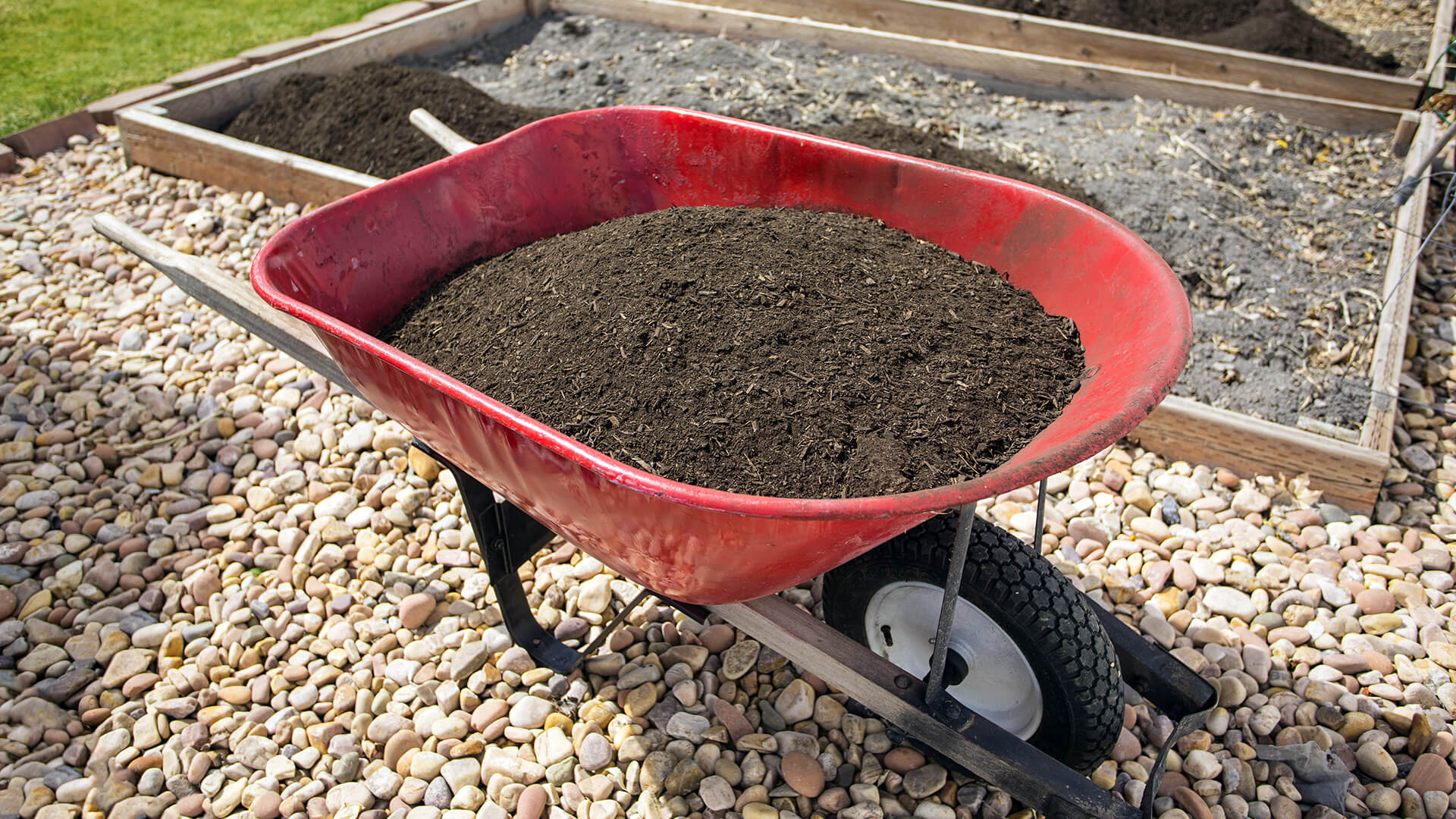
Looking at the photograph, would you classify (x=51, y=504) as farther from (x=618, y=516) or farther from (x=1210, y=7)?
(x=1210, y=7)

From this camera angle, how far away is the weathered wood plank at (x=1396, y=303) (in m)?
2.39

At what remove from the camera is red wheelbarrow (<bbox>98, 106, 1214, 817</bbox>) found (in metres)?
1.18

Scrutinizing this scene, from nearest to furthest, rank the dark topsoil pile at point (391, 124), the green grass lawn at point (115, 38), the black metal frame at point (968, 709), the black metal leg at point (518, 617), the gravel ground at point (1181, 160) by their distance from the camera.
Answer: the black metal frame at point (968, 709) → the black metal leg at point (518, 617) → the gravel ground at point (1181, 160) → the dark topsoil pile at point (391, 124) → the green grass lawn at point (115, 38)

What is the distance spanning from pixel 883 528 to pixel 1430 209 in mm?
4021

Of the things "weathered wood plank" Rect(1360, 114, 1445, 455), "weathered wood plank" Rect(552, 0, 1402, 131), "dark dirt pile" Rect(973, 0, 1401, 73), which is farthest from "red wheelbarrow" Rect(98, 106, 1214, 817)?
"dark dirt pile" Rect(973, 0, 1401, 73)

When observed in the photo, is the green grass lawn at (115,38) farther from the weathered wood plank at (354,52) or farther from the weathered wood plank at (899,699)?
the weathered wood plank at (899,699)

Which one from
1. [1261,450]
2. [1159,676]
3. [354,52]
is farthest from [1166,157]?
[354,52]

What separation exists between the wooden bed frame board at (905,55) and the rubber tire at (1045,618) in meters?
1.12

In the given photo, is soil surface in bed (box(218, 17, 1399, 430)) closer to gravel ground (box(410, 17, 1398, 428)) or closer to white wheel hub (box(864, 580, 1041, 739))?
gravel ground (box(410, 17, 1398, 428))

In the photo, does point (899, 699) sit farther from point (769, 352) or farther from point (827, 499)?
point (769, 352)

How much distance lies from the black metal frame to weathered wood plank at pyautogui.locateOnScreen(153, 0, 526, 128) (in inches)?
126

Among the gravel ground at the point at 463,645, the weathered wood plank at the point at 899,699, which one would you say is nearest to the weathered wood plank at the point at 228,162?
the gravel ground at the point at 463,645

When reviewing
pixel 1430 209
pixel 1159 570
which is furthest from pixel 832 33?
pixel 1159 570

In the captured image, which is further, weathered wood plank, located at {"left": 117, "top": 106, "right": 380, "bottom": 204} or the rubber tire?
weathered wood plank, located at {"left": 117, "top": 106, "right": 380, "bottom": 204}
